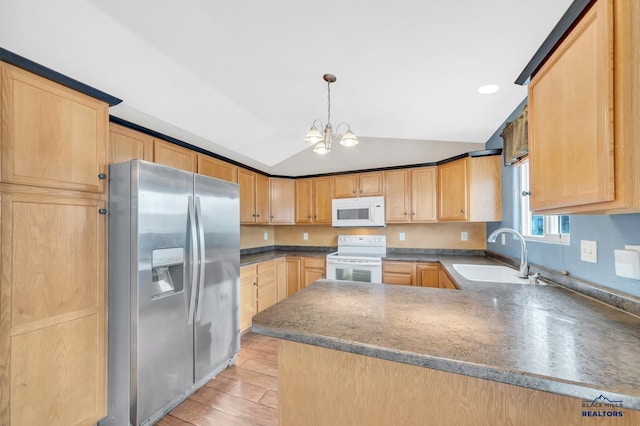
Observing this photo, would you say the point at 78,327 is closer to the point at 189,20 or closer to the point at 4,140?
the point at 4,140

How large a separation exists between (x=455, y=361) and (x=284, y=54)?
1.79 metres

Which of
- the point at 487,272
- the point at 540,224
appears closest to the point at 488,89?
the point at 540,224

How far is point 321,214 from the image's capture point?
3.90 meters

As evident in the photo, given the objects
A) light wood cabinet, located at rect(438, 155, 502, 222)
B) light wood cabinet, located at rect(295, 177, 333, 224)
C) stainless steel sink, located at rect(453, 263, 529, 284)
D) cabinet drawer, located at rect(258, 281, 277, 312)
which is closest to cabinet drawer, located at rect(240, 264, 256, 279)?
cabinet drawer, located at rect(258, 281, 277, 312)

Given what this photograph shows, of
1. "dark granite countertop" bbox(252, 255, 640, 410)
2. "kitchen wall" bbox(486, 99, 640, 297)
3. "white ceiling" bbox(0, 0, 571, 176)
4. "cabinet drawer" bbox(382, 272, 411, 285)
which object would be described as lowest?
"cabinet drawer" bbox(382, 272, 411, 285)

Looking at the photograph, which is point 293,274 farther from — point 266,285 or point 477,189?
point 477,189

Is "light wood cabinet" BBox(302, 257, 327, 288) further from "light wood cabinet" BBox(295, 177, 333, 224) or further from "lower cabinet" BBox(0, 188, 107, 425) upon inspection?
"lower cabinet" BBox(0, 188, 107, 425)

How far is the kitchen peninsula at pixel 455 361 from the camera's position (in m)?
0.66

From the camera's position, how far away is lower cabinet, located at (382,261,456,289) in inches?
117

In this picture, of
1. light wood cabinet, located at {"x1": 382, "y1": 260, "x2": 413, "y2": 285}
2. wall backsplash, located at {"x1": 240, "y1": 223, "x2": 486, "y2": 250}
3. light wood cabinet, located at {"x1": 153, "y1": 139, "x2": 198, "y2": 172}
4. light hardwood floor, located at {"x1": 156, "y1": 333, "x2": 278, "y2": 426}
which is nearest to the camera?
light hardwood floor, located at {"x1": 156, "y1": 333, "x2": 278, "y2": 426}

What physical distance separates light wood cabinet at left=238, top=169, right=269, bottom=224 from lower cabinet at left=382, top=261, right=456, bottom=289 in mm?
1877

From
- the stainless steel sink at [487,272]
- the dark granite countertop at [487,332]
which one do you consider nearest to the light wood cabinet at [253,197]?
the dark granite countertop at [487,332]

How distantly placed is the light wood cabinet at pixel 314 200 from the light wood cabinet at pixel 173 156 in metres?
1.76

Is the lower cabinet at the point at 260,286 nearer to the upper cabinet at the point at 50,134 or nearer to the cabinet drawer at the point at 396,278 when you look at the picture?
the cabinet drawer at the point at 396,278
